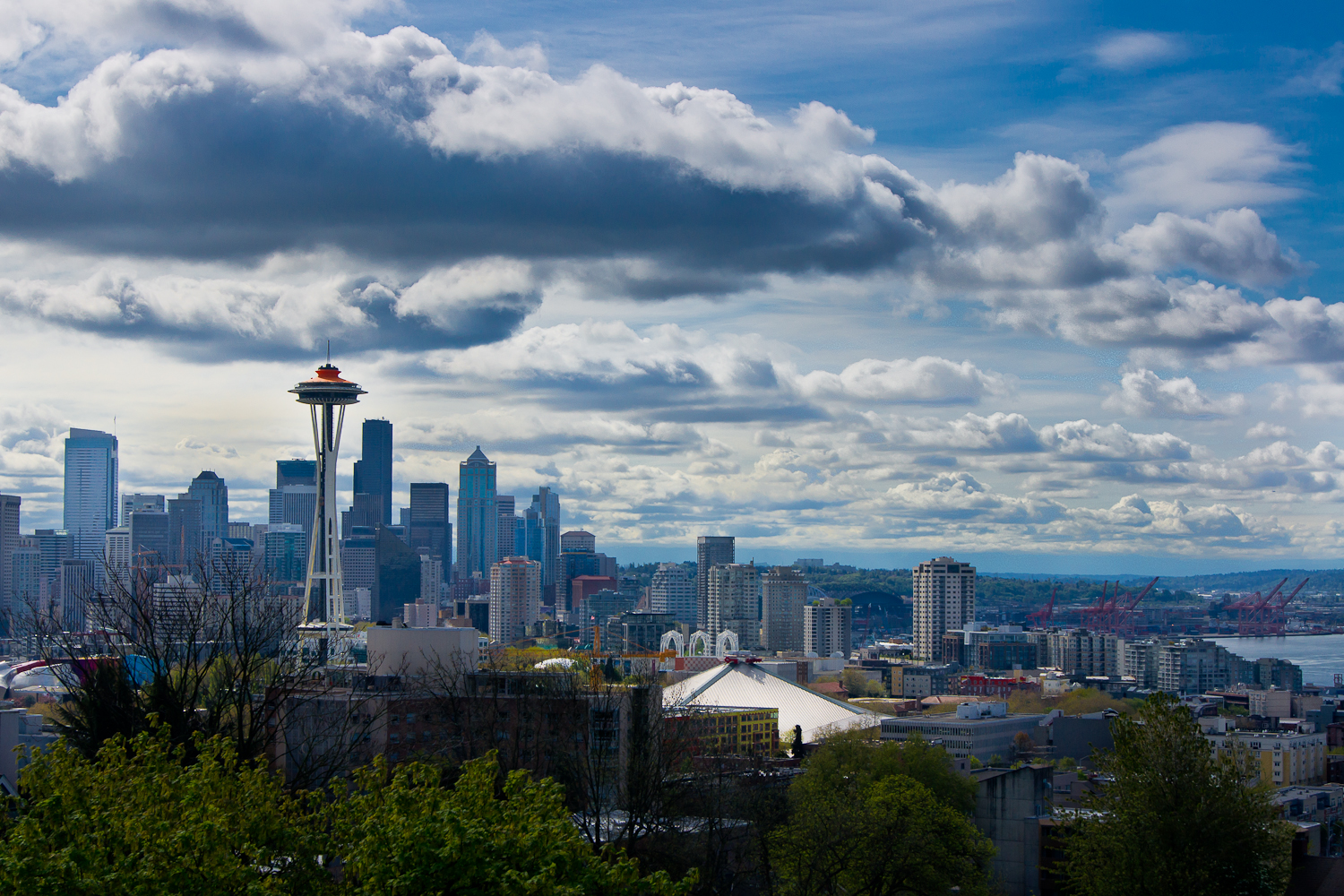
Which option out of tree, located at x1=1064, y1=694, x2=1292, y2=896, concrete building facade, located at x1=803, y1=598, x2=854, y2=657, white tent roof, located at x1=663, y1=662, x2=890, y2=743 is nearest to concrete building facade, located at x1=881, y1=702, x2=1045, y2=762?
white tent roof, located at x1=663, y1=662, x2=890, y2=743

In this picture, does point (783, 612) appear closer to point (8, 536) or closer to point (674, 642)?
point (674, 642)

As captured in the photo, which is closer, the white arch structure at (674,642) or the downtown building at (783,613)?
the white arch structure at (674,642)

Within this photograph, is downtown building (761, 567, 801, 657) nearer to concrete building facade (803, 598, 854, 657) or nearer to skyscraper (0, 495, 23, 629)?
concrete building facade (803, 598, 854, 657)

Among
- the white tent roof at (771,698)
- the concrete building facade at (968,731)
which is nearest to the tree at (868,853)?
the white tent roof at (771,698)

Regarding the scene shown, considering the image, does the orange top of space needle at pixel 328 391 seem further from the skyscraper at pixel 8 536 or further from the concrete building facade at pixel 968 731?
the skyscraper at pixel 8 536

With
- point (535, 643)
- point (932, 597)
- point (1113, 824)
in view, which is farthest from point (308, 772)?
point (932, 597)
